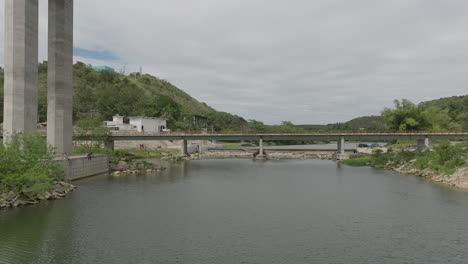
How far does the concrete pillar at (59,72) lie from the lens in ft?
155

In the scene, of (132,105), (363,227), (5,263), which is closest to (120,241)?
(5,263)

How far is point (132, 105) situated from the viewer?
465ft

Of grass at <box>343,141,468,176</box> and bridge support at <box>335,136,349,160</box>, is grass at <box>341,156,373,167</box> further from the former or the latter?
bridge support at <box>335,136,349,160</box>

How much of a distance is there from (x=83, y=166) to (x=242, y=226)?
3101 centimetres

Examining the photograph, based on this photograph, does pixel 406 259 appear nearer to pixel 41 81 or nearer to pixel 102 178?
pixel 102 178

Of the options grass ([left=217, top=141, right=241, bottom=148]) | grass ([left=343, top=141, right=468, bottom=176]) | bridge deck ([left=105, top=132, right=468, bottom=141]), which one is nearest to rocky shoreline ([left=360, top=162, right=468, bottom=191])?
grass ([left=343, top=141, right=468, bottom=176])

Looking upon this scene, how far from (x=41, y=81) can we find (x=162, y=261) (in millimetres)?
155564

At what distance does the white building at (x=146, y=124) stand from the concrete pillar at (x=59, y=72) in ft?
173

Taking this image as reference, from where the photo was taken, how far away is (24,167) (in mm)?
32250

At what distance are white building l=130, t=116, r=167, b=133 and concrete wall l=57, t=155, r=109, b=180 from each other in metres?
45.7

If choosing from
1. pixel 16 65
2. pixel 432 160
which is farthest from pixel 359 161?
pixel 16 65

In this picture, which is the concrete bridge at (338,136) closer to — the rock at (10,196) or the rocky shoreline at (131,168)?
the rocky shoreline at (131,168)

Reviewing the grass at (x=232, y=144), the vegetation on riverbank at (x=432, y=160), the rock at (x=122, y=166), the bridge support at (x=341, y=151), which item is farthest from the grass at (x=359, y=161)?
the grass at (x=232, y=144)

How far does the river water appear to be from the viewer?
19.5 m
